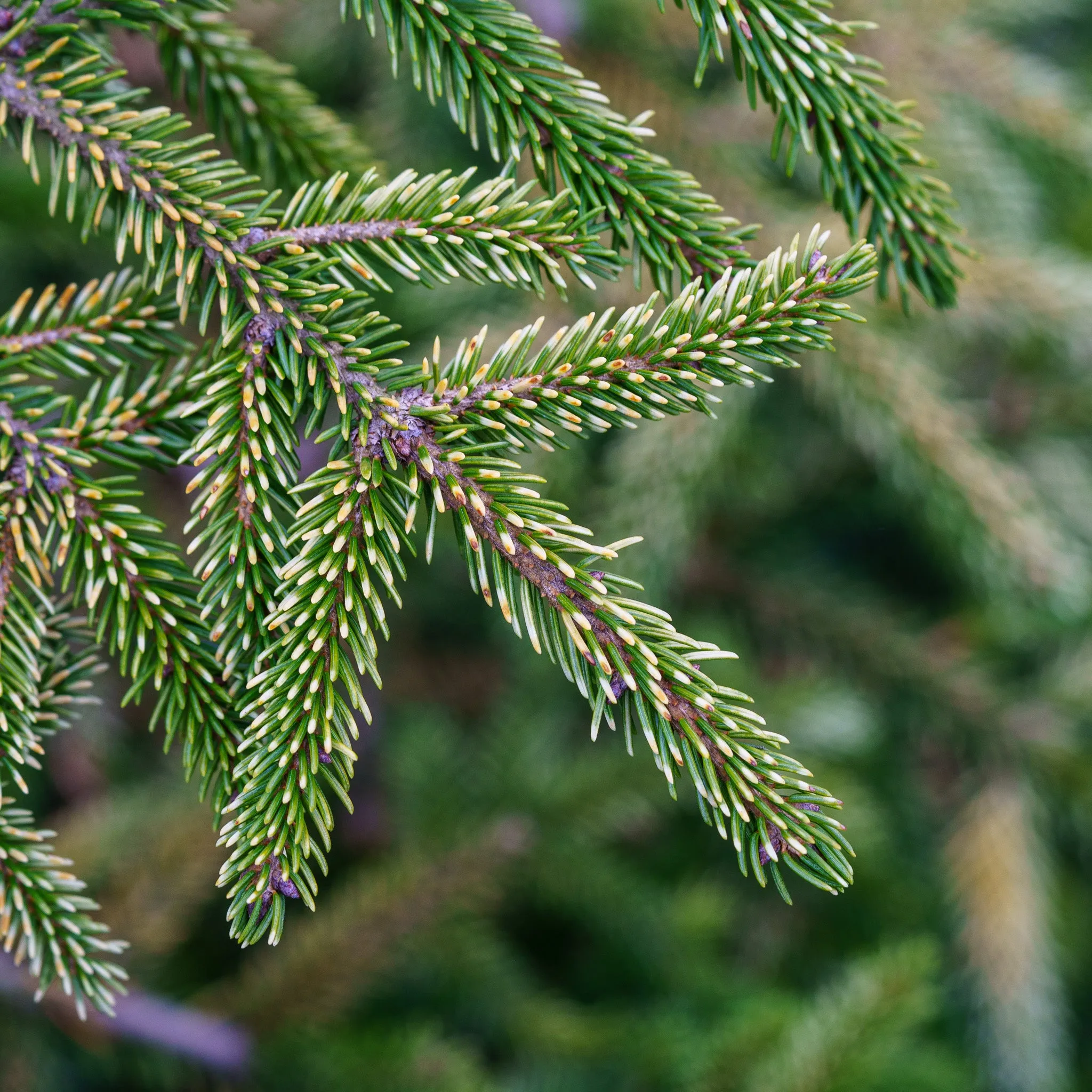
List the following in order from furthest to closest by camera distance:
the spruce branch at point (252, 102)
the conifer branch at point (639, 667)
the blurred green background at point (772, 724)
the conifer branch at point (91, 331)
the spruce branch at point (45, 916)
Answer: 1. the blurred green background at point (772, 724)
2. the spruce branch at point (252, 102)
3. the conifer branch at point (91, 331)
4. the spruce branch at point (45, 916)
5. the conifer branch at point (639, 667)

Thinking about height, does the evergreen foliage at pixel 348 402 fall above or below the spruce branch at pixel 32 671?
above

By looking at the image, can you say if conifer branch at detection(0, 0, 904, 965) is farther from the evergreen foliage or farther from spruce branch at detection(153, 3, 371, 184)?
spruce branch at detection(153, 3, 371, 184)

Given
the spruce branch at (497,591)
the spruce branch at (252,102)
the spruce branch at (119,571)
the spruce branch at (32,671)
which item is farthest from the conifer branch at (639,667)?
the spruce branch at (252,102)

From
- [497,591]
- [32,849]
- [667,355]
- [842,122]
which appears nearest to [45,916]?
[32,849]

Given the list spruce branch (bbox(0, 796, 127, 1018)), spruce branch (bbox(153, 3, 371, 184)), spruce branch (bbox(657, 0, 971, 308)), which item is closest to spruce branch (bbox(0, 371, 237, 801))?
spruce branch (bbox(0, 796, 127, 1018))

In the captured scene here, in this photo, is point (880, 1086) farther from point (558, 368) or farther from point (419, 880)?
point (558, 368)

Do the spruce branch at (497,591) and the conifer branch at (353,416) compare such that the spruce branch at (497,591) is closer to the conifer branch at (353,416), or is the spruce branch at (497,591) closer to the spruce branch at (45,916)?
the conifer branch at (353,416)

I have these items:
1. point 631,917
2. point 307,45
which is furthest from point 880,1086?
point 307,45

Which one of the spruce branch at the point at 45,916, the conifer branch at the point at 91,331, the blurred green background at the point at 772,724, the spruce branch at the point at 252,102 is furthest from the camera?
the blurred green background at the point at 772,724
